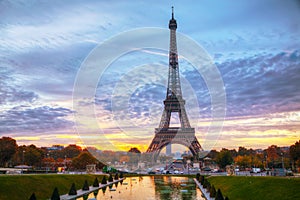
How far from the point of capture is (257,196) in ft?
77.2

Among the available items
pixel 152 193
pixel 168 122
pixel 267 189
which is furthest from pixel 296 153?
pixel 267 189

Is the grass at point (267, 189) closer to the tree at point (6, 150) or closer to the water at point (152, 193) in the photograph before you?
the water at point (152, 193)

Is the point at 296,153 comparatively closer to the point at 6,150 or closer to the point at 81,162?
the point at 81,162

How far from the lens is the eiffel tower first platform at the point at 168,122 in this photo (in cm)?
7194

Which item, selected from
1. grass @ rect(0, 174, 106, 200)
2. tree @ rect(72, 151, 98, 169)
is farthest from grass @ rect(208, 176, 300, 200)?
tree @ rect(72, 151, 98, 169)

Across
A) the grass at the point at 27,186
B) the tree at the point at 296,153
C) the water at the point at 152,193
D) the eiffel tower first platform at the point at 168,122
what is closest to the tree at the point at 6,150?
the eiffel tower first platform at the point at 168,122

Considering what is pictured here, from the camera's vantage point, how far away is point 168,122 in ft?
249

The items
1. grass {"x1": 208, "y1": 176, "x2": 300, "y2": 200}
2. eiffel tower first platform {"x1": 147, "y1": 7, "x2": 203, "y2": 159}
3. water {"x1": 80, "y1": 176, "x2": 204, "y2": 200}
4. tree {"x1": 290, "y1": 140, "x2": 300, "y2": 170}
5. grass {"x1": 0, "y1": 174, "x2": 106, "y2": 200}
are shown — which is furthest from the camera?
eiffel tower first platform {"x1": 147, "y1": 7, "x2": 203, "y2": 159}

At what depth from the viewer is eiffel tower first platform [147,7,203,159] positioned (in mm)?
71938

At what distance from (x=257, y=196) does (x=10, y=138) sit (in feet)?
239

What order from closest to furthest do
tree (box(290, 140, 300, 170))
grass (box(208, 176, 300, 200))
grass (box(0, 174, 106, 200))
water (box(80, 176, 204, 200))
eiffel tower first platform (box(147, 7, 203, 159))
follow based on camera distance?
grass (box(208, 176, 300, 200))
grass (box(0, 174, 106, 200))
water (box(80, 176, 204, 200))
tree (box(290, 140, 300, 170))
eiffel tower first platform (box(147, 7, 203, 159))

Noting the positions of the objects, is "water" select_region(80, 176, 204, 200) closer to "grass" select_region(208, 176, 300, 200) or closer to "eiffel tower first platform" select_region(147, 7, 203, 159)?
"grass" select_region(208, 176, 300, 200)

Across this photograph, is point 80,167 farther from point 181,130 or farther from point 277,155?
point 277,155

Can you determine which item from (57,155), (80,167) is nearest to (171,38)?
(80,167)
